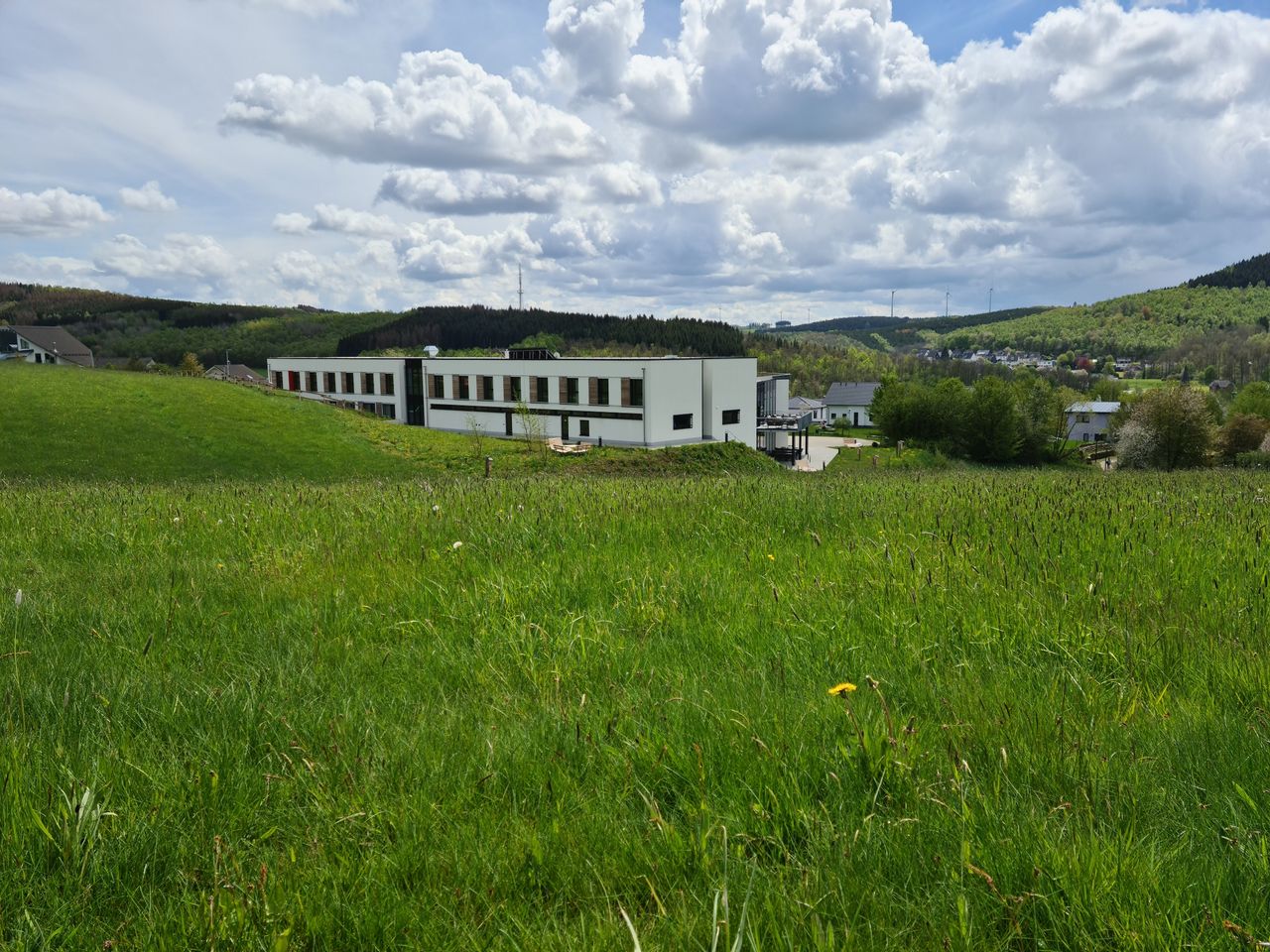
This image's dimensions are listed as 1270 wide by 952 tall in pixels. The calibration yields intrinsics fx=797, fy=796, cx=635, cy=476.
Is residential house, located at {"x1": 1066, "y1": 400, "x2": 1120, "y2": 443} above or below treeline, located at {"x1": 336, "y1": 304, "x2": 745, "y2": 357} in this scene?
below

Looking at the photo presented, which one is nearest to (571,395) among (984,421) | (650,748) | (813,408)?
(984,421)

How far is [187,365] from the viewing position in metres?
114

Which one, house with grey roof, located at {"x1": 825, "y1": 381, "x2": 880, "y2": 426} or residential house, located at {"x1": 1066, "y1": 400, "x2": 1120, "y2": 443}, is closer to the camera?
residential house, located at {"x1": 1066, "y1": 400, "x2": 1120, "y2": 443}

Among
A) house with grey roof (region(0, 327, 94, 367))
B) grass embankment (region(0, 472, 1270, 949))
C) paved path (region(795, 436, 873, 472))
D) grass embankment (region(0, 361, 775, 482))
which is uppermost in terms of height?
house with grey roof (region(0, 327, 94, 367))

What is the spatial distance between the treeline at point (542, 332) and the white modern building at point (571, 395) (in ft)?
259

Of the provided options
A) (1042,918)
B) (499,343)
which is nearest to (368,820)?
(1042,918)

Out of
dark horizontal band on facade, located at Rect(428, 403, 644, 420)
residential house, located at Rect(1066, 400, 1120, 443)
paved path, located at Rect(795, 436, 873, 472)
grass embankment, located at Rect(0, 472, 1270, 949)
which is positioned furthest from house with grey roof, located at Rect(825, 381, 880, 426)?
grass embankment, located at Rect(0, 472, 1270, 949)

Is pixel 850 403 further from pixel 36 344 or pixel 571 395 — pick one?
pixel 36 344

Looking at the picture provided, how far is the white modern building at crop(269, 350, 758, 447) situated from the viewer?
67.6 metres

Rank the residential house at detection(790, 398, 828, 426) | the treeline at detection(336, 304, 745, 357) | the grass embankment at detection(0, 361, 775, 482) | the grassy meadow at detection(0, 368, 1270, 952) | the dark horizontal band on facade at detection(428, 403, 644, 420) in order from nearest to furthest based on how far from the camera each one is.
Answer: the grassy meadow at detection(0, 368, 1270, 952) < the grass embankment at detection(0, 361, 775, 482) < the dark horizontal band on facade at detection(428, 403, 644, 420) < the residential house at detection(790, 398, 828, 426) < the treeline at detection(336, 304, 745, 357)

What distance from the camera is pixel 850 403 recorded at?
137m

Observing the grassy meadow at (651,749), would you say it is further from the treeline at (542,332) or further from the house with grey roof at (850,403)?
the treeline at (542,332)

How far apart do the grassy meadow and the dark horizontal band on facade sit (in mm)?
62044

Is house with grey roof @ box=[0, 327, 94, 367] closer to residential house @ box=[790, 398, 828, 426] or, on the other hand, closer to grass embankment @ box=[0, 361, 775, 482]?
grass embankment @ box=[0, 361, 775, 482]
